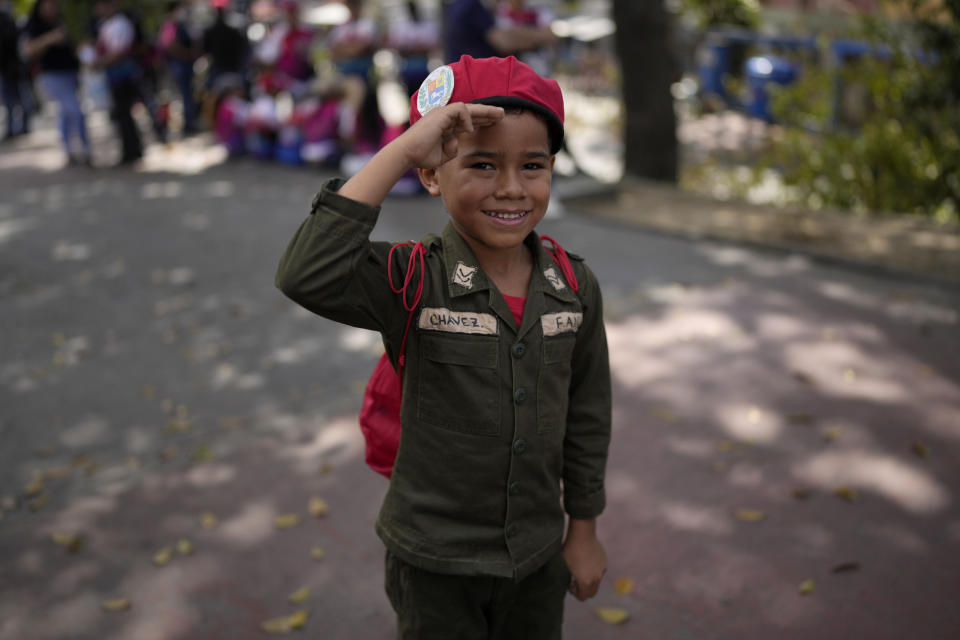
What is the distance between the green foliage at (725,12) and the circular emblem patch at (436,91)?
19.3 metres

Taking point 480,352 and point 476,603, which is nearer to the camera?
point 480,352

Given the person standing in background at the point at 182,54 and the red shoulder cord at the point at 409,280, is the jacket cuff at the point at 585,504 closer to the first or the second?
the red shoulder cord at the point at 409,280

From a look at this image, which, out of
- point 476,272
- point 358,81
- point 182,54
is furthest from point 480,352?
point 182,54

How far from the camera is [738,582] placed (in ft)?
10.7

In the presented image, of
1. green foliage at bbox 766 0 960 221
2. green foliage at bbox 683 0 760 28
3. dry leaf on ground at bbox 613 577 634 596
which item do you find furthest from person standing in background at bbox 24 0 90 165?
green foliage at bbox 683 0 760 28

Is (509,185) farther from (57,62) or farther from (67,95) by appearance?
(67,95)

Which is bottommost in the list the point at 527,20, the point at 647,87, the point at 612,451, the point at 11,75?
the point at 612,451

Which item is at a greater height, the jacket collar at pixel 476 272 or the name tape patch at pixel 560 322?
the jacket collar at pixel 476 272

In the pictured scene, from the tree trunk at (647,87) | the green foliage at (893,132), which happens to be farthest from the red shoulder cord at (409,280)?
the tree trunk at (647,87)

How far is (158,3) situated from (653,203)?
59.7 ft

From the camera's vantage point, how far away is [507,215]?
192 centimetres

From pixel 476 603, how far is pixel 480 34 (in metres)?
6.74

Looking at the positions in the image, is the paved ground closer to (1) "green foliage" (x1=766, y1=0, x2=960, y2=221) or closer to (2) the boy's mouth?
(2) the boy's mouth

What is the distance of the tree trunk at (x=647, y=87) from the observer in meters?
9.13
